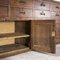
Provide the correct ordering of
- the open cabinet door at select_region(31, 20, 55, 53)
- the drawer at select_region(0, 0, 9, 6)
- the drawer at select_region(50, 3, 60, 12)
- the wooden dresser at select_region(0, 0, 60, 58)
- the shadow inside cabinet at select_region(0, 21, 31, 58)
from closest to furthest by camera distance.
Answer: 1. the drawer at select_region(0, 0, 9, 6)
2. the wooden dresser at select_region(0, 0, 60, 58)
3. the open cabinet door at select_region(31, 20, 55, 53)
4. the shadow inside cabinet at select_region(0, 21, 31, 58)
5. the drawer at select_region(50, 3, 60, 12)

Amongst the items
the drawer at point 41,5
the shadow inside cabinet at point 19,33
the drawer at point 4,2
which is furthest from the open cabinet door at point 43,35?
the drawer at point 4,2

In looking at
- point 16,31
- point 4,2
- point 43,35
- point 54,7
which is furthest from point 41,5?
point 4,2

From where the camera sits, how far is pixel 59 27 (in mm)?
3592

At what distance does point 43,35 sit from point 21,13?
588mm

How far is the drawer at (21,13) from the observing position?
250cm

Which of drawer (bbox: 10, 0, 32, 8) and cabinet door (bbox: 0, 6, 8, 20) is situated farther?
drawer (bbox: 10, 0, 32, 8)

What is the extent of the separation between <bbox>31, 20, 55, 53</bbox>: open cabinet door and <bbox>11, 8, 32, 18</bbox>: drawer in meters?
0.18

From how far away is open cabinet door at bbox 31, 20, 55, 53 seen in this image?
8.63ft

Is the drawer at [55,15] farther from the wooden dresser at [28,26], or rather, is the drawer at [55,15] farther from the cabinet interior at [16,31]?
the cabinet interior at [16,31]

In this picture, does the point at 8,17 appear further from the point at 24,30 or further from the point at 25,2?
the point at 24,30

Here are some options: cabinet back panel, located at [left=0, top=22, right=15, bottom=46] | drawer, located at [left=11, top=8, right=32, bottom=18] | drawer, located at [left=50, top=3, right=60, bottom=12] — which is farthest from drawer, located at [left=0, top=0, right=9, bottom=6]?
drawer, located at [left=50, top=3, right=60, bottom=12]

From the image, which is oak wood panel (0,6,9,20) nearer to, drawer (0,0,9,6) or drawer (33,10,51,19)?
drawer (0,0,9,6)

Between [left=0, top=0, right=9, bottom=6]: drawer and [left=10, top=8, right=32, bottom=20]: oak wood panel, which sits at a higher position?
[left=0, top=0, right=9, bottom=6]: drawer

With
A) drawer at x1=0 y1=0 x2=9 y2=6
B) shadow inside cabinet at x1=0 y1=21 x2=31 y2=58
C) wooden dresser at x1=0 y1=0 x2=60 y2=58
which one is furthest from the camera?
shadow inside cabinet at x1=0 y1=21 x2=31 y2=58
